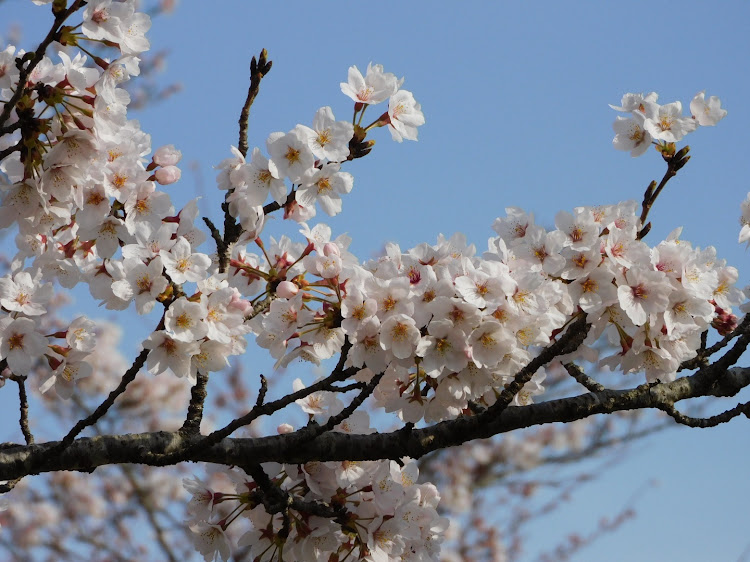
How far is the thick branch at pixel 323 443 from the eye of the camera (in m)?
2.44

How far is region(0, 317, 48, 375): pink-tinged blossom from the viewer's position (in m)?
2.57

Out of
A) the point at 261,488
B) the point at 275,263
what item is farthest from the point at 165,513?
the point at 275,263

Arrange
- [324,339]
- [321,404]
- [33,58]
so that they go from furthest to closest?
[321,404] → [324,339] → [33,58]

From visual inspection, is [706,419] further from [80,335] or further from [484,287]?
[80,335]

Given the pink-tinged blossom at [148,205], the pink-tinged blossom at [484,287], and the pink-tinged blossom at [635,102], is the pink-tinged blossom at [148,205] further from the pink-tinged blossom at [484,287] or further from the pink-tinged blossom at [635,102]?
the pink-tinged blossom at [635,102]

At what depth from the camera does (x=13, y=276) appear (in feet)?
8.96

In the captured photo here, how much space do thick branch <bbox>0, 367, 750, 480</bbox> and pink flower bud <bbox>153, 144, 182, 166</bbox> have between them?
2.92ft

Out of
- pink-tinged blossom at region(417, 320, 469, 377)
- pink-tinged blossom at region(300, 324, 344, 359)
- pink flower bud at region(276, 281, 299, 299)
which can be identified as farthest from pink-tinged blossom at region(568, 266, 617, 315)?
pink flower bud at region(276, 281, 299, 299)

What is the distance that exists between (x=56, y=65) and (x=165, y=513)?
4198mm

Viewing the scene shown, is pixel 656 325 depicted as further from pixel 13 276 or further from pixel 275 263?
pixel 13 276

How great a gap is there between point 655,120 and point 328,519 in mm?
1824

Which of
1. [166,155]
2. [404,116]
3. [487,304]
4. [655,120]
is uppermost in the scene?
[166,155]

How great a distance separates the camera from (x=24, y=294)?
2.67 m

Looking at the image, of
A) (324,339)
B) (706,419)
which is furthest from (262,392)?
(706,419)
